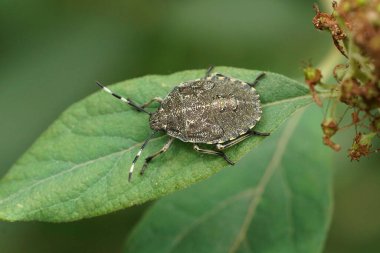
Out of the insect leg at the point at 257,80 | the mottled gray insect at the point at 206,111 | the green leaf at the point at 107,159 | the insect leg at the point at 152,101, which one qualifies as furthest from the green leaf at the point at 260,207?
the insect leg at the point at 257,80

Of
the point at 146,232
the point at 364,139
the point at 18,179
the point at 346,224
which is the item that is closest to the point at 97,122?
the point at 18,179

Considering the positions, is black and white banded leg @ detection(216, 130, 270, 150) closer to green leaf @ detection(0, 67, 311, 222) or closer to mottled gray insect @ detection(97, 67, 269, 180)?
mottled gray insect @ detection(97, 67, 269, 180)

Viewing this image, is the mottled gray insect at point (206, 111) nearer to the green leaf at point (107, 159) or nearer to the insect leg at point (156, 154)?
the insect leg at point (156, 154)

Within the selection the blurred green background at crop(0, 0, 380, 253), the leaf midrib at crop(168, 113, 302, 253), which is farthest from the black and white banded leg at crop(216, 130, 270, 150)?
the blurred green background at crop(0, 0, 380, 253)

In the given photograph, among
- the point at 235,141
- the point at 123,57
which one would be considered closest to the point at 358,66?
the point at 235,141

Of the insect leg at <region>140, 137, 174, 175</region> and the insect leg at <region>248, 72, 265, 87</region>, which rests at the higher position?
the insect leg at <region>248, 72, 265, 87</region>

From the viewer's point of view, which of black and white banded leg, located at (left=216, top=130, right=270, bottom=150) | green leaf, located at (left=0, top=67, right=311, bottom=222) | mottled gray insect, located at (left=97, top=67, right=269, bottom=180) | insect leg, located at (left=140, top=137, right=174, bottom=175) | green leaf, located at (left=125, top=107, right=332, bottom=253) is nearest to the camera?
green leaf, located at (left=0, top=67, right=311, bottom=222)

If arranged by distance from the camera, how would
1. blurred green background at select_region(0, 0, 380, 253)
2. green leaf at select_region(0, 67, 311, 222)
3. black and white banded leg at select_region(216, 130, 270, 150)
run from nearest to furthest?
green leaf at select_region(0, 67, 311, 222)
black and white banded leg at select_region(216, 130, 270, 150)
blurred green background at select_region(0, 0, 380, 253)
